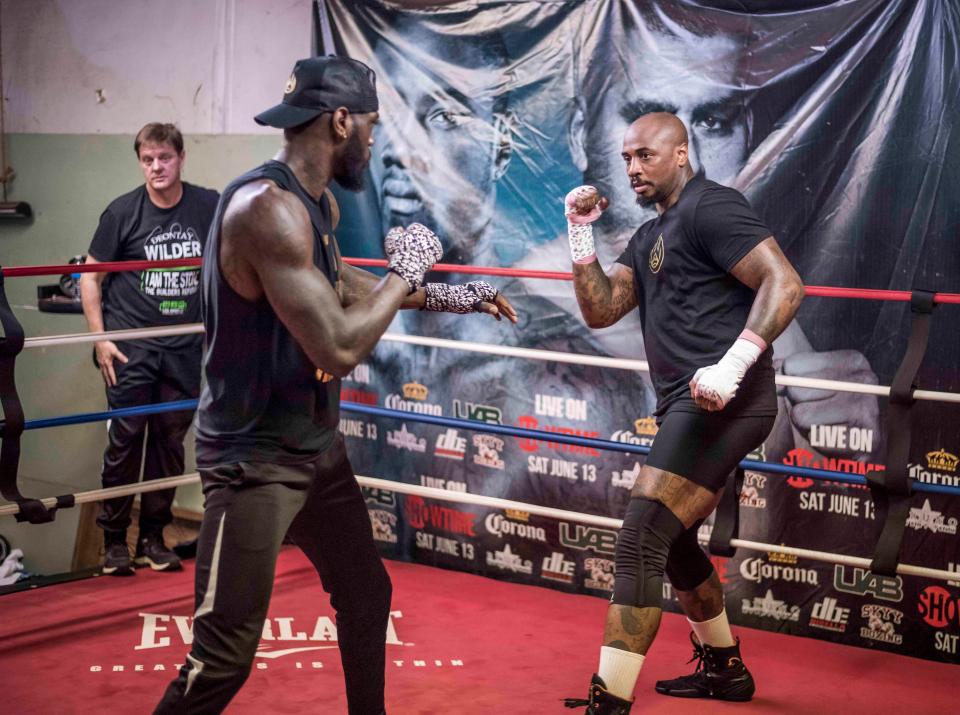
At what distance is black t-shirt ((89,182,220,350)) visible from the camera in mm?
4523

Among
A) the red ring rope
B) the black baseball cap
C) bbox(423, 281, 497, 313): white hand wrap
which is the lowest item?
bbox(423, 281, 497, 313): white hand wrap

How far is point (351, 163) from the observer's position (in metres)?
2.43

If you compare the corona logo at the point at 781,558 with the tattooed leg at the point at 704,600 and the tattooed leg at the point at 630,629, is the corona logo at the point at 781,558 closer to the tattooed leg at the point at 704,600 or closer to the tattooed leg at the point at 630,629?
the tattooed leg at the point at 704,600

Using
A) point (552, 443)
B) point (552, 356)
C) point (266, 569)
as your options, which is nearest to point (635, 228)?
point (552, 356)

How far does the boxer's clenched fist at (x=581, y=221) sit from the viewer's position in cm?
337

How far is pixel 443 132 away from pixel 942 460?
7.79 ft

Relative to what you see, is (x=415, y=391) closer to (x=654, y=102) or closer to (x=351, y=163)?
(x=654, y=102)

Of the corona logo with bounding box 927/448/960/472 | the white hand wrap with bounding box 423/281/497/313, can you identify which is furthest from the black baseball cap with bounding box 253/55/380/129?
the corona logo with bounding box 927/448/960/472

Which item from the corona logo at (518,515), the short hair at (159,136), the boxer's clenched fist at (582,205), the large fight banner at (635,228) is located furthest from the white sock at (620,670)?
the short hair at (159,136)

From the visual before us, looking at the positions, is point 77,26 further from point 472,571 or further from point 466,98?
point 472,571

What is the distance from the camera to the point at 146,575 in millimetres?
4449

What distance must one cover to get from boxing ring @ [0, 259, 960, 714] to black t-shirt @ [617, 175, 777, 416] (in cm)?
61

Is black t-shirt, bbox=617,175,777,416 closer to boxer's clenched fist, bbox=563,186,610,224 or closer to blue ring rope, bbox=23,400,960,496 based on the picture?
boxer's clenched fist, bbox=563,186,610,224

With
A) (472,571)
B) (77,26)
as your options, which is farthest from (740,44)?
(77,26)
